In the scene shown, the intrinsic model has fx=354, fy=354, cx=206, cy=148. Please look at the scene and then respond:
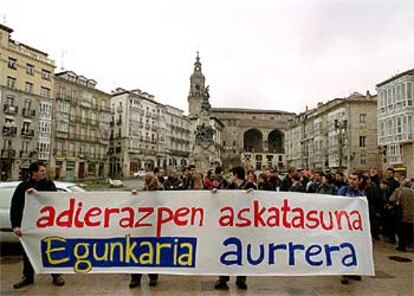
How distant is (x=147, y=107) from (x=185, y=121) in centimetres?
2130

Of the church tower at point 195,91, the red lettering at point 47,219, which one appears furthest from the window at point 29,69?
the church tower at point 195,91

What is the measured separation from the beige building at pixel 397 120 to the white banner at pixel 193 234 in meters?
37.7

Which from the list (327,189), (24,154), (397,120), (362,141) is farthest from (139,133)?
(327,189)

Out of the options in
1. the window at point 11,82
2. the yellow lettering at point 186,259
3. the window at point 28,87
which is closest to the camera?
the yellow lettering at point 186,259

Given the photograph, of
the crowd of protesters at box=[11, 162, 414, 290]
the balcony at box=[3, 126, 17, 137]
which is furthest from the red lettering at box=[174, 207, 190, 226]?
the balcony at box=[3, 126, 17, 137]

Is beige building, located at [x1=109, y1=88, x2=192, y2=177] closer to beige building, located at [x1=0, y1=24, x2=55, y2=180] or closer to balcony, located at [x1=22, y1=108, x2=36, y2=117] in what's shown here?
beige building, located at [x1=0, y1=24, x2=55, y2=180]

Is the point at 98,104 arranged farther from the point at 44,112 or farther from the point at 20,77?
the point at 20,77

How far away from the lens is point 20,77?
50.2 meters

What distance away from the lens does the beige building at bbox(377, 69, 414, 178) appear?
41781mm

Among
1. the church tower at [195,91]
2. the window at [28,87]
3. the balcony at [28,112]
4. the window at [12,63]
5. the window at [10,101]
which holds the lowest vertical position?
the balcony at [28,112]

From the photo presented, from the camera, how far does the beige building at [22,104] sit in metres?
48.2

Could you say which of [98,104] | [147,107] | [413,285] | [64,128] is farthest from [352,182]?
[147,107]

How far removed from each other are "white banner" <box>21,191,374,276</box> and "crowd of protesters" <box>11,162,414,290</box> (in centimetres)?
26

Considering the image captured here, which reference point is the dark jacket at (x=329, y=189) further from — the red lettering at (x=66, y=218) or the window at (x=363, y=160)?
the window at (x=363, y=160)
